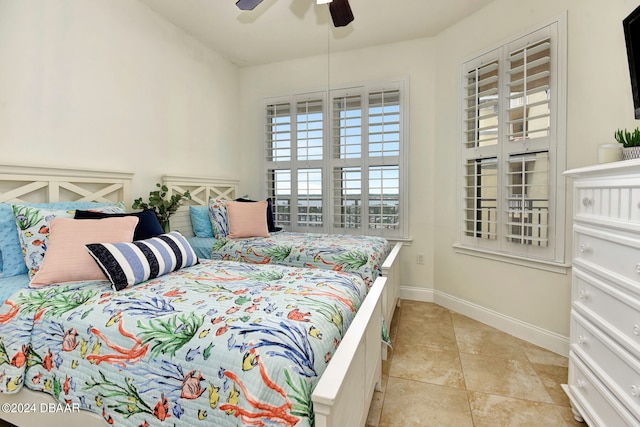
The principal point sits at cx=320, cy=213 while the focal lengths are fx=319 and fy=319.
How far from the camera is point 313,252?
99.5 inches

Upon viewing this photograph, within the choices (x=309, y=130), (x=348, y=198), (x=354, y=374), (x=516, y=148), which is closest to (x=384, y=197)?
(x=348, y=198)

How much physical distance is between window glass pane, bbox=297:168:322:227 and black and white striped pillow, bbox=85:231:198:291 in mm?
2102

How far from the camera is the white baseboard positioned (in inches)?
93.6

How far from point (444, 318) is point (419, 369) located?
1021 millimetres

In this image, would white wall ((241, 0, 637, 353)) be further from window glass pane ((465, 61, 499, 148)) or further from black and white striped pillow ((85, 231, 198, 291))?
black and white striped pillow ((85, 231, 198, 291))

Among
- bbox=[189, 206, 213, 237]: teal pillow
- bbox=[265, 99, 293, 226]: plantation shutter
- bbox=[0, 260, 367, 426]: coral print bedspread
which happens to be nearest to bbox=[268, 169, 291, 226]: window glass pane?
bbox=[265, 99, 293, 226]: plantation shutter

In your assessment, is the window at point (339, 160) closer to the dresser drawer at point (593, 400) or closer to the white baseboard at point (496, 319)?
the white baseboard at point (496, 319)

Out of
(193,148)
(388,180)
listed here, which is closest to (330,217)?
(388,180)

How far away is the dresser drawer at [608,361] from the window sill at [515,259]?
2.74 ft

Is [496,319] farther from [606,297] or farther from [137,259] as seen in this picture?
[137,259]

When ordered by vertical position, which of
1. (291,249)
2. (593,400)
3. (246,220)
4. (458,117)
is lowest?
(593,400)

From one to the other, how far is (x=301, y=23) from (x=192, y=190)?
2.03 metres

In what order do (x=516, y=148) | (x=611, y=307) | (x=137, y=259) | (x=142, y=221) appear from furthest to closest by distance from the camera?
(x=516, y=148), (x=142, y=221), (x=137, y=259), (x=611, y=307)

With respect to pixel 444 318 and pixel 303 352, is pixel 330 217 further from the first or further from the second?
pixel 303 352
